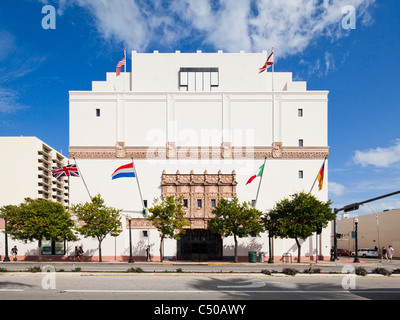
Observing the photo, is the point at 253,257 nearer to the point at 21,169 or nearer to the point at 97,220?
the point at 97,220

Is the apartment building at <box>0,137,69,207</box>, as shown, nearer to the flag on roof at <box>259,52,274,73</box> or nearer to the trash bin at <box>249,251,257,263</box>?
the trash bin at <box>249,251,257,263</box>

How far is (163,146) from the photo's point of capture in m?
38.1

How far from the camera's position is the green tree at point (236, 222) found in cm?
3275

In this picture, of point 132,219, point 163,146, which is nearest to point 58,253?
point 132,219

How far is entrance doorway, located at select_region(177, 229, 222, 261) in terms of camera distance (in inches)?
1423

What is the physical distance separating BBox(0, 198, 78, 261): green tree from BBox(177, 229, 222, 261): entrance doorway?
11848 millimetres

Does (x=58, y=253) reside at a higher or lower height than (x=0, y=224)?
lower

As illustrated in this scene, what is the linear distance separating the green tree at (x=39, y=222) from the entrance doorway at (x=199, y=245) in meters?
11.8

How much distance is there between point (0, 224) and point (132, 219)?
15.4 meters

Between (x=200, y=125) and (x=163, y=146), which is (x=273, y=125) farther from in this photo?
(x=163, y=146)

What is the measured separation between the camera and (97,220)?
32719mm

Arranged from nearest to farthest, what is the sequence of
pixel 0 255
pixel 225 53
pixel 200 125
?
pixel 0 255, pixel 200 125, pixel 225 53

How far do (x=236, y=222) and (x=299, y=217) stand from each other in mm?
6504

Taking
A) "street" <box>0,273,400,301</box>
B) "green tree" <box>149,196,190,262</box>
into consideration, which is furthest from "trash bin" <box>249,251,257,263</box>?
"street" <box>0,273,400,301</box>
